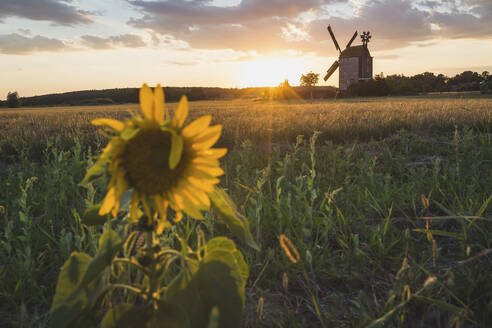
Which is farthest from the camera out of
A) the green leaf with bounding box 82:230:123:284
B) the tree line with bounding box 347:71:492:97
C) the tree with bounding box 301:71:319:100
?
the tree with bounding box 301:71:319:100

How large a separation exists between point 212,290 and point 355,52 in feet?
195

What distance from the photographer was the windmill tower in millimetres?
54219

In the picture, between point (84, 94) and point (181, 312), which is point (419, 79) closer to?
point (84, 94)

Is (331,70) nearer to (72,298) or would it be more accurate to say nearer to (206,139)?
(206,139)

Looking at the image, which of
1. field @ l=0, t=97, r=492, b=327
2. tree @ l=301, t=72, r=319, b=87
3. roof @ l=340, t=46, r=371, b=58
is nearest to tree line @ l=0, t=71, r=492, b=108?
roof @ l=340, t=46, r=371, b=58

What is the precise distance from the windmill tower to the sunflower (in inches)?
2262

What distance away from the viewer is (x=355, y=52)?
55000 mm

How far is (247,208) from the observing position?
9.61 ft

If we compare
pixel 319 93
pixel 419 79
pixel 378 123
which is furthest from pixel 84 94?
pixel 378 123

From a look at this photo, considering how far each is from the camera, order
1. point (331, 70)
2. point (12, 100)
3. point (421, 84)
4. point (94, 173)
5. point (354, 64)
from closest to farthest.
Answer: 1. point (94, 173)
2. point (12, 100)
3. point (354, 64)
4. point (331, 70)
5. point (421, 84)

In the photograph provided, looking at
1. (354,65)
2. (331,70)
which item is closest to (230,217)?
(354,65)

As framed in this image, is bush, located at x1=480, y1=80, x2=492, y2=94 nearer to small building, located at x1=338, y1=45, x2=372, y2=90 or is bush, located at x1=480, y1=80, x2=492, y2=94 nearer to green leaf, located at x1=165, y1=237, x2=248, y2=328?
small building, located at x1=338, y1=45, x2=372, y2=90

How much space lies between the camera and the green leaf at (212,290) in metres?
0.90

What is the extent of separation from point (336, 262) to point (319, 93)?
62483mm
